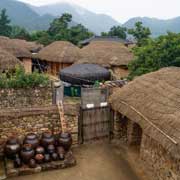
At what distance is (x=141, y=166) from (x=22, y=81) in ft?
21.0

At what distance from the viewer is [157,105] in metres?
10.4

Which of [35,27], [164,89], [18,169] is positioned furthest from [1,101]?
[35,27]

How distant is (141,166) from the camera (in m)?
11.0

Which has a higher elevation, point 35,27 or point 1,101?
point 35,27

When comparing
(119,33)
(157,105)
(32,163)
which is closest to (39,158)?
(32,163)

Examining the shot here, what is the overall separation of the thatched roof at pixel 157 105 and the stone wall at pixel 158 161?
0.74 metres

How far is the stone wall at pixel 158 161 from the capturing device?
29.5 feet

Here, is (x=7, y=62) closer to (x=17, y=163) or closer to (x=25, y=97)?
(x=25, y=97)

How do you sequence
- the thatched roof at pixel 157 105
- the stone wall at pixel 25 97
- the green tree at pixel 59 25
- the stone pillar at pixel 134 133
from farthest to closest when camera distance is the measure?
the green tree at pixel 59 25 < the stone wall at pixel 25 97 < the stone pillar at pixel 134 133 < the thatched roof at pixel 157 105

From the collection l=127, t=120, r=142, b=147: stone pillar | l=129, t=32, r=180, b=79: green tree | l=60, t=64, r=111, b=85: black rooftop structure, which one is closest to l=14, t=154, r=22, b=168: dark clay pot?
l=127, t=120, r=142, b=147: stone pillar

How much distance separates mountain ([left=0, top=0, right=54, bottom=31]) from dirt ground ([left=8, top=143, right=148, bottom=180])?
96691 mm

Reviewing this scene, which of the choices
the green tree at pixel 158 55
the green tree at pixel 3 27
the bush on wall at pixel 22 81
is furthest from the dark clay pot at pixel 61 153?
the green tree at pixel 3 27

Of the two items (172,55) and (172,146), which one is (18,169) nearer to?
(172,146)

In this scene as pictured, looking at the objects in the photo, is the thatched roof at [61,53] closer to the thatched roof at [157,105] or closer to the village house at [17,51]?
the village house at [17,51]
